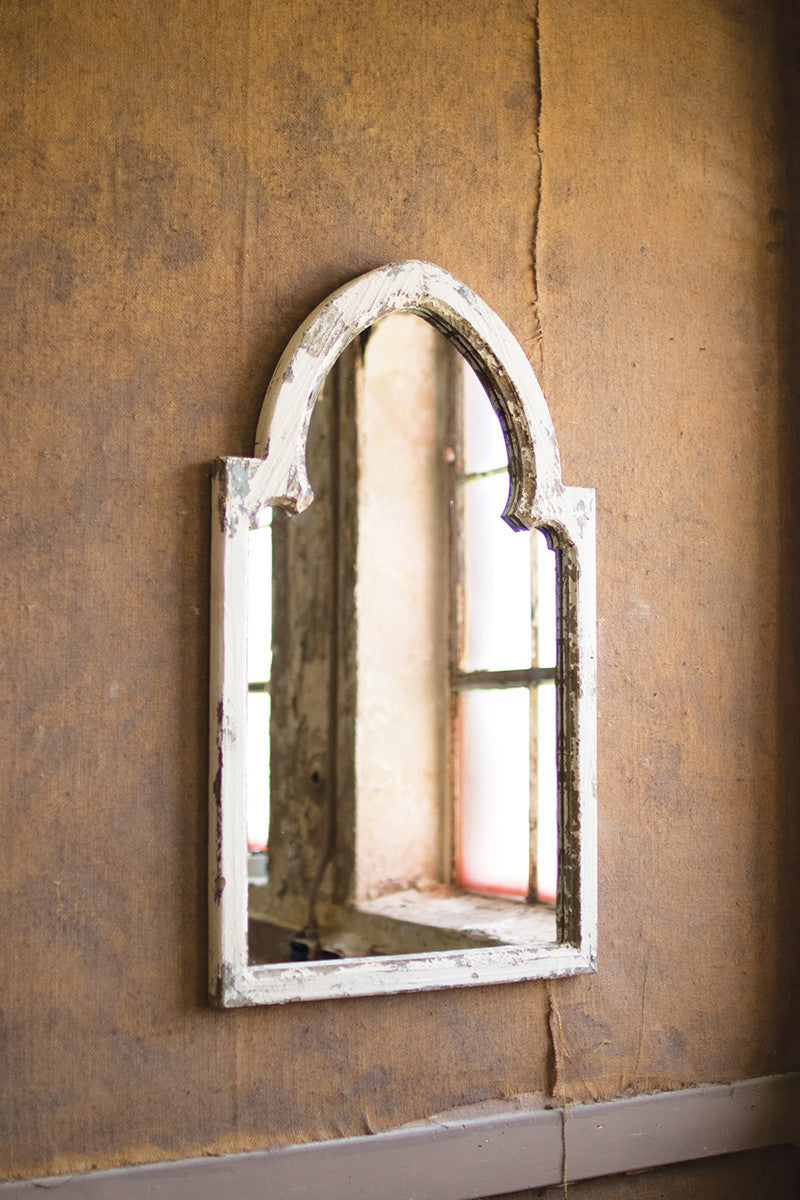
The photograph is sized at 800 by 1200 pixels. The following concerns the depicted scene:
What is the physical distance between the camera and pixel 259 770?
3.18m

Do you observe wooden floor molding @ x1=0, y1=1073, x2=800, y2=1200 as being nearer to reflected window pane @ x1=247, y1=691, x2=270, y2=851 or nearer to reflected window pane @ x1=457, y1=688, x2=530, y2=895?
reflected window pane @ x1=457, y1=688, x2=530, y2=895

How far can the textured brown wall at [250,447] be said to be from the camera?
1.63 m

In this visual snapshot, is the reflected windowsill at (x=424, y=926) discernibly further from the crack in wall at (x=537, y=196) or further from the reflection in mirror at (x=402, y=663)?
the crack in wall at (x=537, y=196)

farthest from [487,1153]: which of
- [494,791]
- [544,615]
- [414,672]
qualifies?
[414,672]

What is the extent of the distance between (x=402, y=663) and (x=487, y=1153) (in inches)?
46.8

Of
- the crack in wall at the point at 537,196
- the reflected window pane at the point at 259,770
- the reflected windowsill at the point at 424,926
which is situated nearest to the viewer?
the crack in wall at the point at 537,196

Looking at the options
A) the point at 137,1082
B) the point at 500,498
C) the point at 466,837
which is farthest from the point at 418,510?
the point at 137,1082

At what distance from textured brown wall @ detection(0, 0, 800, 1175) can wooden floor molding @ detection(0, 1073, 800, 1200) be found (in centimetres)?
4

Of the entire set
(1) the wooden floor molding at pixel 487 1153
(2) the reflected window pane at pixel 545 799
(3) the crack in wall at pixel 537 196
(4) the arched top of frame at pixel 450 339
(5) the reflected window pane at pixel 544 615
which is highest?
(3) the crack in wall at pixel 537 196

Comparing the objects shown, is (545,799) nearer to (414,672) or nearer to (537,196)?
(414,672)

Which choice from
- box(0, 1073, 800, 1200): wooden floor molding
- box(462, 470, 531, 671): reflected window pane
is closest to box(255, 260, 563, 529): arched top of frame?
box(462, 470, 531, 671): reflected window pane

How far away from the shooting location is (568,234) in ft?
6.77

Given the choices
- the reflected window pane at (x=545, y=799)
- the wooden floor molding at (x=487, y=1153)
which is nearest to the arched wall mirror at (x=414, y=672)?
the reflected window pane at (x=545, y=799)

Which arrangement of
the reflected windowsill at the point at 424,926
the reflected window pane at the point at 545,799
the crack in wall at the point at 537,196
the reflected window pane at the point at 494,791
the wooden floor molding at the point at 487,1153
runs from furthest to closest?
1. the reflected window pane at the point at 494,791
2. the reflected window pane at the point at 545,799
3. the reflected windowsill at the point at 424,926
4. the crack in wall at the point at 537,196
5. the wooden floor molding at the point at 487,1153
